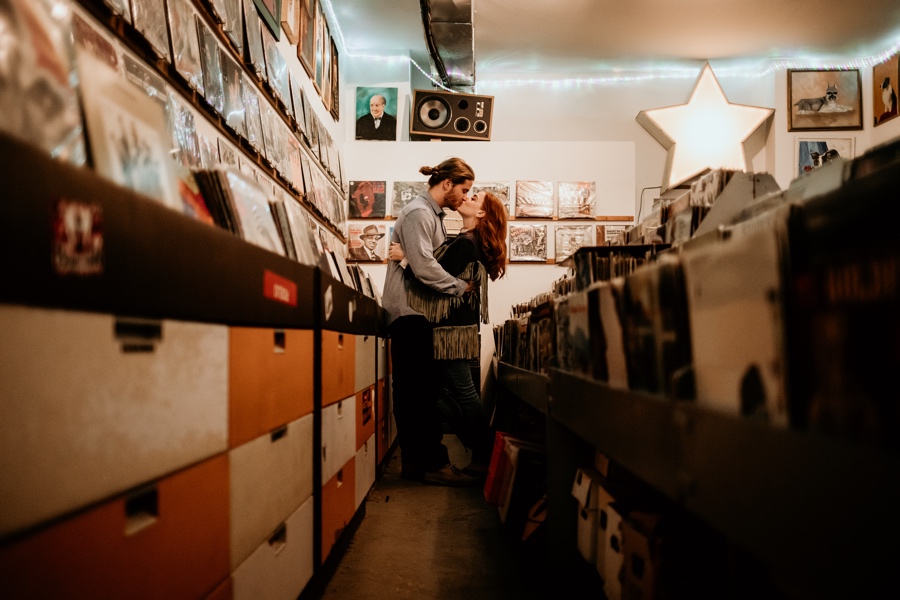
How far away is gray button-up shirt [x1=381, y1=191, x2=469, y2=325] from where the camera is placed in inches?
91.6

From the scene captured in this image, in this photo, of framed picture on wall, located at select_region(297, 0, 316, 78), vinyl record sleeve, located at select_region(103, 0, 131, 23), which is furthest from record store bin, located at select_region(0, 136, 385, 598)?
framed picture on wall, located at select_region(297, 0, 316, 78)

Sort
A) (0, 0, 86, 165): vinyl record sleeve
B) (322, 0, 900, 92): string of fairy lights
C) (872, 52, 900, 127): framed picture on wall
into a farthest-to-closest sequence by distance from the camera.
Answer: (322, 0, 900, 92): string of fairy lights
(872, 52, 900, 127): framed picture on wall
(0, 0, 86, 165): vinyl record sleeve

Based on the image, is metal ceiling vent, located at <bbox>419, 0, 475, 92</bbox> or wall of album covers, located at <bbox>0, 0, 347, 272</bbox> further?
metal ceiling vent, located at <bbox>419, 0, 475, 92</bbox>

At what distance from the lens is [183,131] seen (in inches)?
59.1

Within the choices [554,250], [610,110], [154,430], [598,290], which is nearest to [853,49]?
[610,110]

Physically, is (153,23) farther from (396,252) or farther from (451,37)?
(451,37)

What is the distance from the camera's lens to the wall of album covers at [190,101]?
0.60m

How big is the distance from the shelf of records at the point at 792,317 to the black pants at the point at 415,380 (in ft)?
5.46

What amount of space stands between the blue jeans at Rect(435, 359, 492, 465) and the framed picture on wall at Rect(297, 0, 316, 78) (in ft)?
5.94

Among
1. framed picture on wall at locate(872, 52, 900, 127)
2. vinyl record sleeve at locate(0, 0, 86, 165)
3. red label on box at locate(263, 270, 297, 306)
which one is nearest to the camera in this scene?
vinyl record sleeve at locate(0, 0, 86, 165)

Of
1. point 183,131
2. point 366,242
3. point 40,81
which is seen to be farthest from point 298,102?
point 40,81

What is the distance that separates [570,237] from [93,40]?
352cm

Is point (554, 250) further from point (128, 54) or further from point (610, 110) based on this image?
point (128, 54)

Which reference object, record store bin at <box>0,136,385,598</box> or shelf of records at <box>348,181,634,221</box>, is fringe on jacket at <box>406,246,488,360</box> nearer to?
record store bin at <box>0,136,385,598</box>
